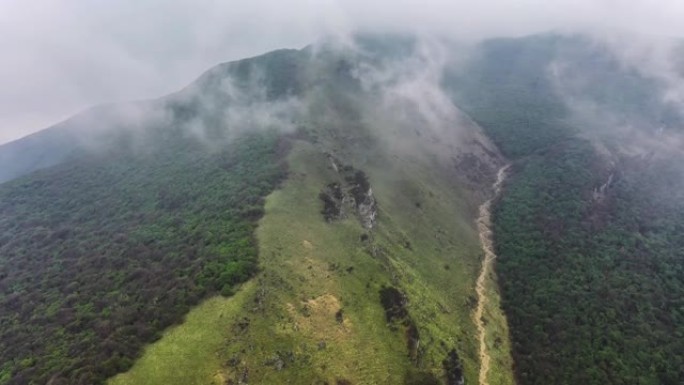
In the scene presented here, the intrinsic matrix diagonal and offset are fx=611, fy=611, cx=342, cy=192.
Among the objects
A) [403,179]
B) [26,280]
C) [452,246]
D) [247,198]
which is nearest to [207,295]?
[247,198]

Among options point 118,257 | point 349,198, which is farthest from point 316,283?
point 118,257

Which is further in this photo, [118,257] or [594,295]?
[594,295]

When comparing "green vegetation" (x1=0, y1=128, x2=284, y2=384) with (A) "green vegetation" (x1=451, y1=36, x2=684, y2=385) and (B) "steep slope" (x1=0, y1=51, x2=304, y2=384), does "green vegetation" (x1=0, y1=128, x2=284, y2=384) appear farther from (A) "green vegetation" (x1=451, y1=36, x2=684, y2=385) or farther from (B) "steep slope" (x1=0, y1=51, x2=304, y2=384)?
(A) "green vegetation" (x1=451, y1=36, x2=684, y2=385)

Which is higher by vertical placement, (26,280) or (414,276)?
(26,280)

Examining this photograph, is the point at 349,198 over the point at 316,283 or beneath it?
beneath

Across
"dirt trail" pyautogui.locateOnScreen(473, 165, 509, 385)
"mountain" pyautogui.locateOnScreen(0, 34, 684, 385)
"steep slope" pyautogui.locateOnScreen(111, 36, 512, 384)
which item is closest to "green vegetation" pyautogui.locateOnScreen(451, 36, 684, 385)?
"mountain" pyautogui.locateOnScreen(0, 34, 684, 385)

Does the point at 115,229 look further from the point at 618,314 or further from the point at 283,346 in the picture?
the point at 618,314

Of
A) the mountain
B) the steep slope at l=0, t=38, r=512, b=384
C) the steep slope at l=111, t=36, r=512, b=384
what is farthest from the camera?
the mountain

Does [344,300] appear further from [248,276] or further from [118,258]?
[118,258]
